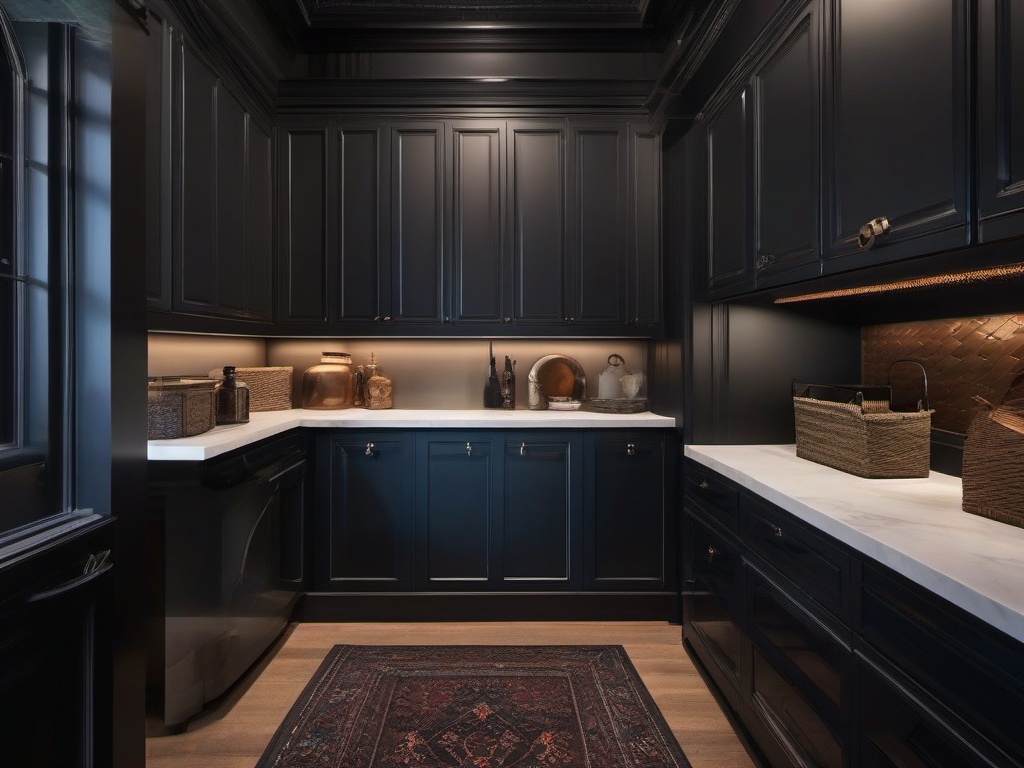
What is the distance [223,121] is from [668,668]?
308cm

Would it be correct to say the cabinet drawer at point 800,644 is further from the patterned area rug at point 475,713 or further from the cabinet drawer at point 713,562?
the patterned area rug at point 475,713

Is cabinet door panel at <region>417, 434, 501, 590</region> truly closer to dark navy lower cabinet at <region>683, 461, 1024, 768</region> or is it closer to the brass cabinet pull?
dark navy lower cabinet at <region>683, 461, 1024, 768</region>

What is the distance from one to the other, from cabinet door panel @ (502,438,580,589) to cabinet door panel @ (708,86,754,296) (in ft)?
A: 3.57

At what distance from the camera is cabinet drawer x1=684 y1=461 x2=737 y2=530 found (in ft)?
6.50

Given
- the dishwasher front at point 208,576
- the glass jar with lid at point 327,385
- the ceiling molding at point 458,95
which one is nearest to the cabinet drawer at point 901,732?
the dishwasher front at point 208,576

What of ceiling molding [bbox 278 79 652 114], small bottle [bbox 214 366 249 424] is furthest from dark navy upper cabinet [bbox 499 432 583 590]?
ceiling molding [bbox 278 79 652 114]

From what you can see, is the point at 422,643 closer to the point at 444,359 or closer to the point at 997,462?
the point at 444,359

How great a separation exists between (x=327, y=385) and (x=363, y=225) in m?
0.91

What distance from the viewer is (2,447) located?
1224 mm

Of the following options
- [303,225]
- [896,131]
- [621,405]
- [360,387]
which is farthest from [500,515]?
[896,131]

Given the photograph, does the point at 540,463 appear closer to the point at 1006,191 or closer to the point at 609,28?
the point at 1006,191

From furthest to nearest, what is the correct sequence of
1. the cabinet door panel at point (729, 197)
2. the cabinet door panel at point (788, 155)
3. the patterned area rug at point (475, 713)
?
the cabinet door panel at point (729, 197), the patterned area rug at point (475, 713), the cabinet door panel at point (788, 155)

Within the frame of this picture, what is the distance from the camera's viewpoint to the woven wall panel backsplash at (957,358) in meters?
1.59

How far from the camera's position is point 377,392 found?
324cm
